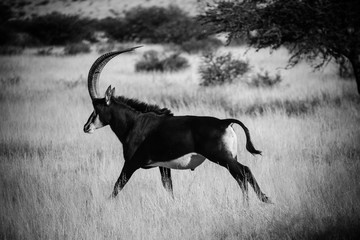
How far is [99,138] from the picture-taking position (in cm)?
781

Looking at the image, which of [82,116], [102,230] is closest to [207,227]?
[102,230]

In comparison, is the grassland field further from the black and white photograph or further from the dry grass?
the dry grass

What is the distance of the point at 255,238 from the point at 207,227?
0.46 meters

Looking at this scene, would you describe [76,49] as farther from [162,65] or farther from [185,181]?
[185,181]

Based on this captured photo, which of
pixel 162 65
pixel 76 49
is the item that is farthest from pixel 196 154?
pixel 76 49

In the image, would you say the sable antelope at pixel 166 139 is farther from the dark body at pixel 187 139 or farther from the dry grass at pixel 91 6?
the dry grass at pixel 91 6

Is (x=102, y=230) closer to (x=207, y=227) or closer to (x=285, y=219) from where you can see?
(x=207, y=227)

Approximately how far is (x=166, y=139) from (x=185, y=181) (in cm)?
119

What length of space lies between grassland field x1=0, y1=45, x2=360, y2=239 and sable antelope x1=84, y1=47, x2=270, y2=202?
1.16ft

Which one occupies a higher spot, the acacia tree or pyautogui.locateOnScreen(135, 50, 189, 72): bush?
the acacia tree

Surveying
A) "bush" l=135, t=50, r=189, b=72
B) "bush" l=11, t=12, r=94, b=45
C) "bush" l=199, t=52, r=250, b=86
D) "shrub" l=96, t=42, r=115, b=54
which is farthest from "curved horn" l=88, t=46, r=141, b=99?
"bush" l=11, t=12, r=94, b=45

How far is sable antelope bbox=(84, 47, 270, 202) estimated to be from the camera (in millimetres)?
4109

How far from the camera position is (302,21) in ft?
30.9

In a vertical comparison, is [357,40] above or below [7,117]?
above
